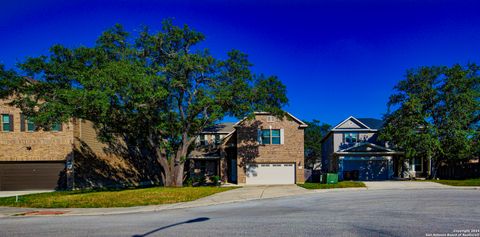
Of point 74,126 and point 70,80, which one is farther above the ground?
point 70,80

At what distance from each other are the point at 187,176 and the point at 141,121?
12.8 m

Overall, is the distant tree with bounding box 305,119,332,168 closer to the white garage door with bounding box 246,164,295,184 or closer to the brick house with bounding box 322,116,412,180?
the brick house with bounding box 322,116,412,180

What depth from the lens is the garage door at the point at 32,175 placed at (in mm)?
27078

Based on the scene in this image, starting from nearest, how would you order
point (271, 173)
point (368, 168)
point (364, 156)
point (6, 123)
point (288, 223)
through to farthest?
point (288, 223), point (6, 123), point (271, 173), point (364, 156), point (368, 168)

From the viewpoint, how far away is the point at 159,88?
20.3 m

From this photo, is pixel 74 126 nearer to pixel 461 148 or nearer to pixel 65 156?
pixel 65 156

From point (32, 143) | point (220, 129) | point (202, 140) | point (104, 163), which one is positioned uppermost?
point (220, 129)

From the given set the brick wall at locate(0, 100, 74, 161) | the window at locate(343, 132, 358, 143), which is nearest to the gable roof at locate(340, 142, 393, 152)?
the window at locate(343, 132, 358, 143)

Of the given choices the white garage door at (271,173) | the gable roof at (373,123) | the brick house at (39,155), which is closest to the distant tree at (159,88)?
the brick house at (39,155)

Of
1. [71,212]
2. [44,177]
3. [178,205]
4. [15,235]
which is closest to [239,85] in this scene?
[178,205]

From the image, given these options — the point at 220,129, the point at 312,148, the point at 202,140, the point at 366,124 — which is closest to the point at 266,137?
the point at 220,129

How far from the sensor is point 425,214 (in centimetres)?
1139

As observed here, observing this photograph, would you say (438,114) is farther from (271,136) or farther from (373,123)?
(271,136)

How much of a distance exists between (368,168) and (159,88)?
23663 mm
